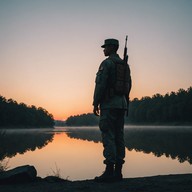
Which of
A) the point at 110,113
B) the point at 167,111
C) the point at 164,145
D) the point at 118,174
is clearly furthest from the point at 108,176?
the point at 167,111

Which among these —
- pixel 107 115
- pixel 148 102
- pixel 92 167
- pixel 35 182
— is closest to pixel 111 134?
pixel 107 115

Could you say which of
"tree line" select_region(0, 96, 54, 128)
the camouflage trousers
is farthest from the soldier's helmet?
"tree line" select_region(0, 96, 54, 128)

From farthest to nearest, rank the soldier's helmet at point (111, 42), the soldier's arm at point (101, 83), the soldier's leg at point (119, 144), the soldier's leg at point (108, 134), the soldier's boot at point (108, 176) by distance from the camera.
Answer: the soldier's helmet at point (111, 42) < the soldier's leg at point (119, 144) < the soldier's arm at point (101, 83) < the soldier's leg at point (108, 134) < the soldier's boot at point (108, 176)

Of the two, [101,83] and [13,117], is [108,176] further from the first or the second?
[13,117]

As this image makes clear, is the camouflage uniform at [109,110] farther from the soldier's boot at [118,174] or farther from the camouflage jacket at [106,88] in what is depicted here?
the soldier's boot at [118,174]

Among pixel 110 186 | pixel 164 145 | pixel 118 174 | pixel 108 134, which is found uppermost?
pixel 108 134

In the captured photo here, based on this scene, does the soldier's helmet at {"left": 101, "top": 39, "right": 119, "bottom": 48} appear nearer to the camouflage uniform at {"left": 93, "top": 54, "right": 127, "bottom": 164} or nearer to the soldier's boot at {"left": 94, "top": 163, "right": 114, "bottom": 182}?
the camouflage uniform at {"left": 93, "top": 54, "right": 127, "bottom": 164}

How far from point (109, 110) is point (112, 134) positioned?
50 centimetres

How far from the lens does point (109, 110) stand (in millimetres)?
6590

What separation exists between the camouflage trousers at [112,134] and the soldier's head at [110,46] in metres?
1.33

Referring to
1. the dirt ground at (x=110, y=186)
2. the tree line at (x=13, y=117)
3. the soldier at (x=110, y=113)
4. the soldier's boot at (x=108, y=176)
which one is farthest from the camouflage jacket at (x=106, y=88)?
the tree line at (x=13, y=117)

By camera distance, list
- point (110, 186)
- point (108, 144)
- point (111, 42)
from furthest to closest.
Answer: point (111, 42) < point (108, 144) < point (110, 186)

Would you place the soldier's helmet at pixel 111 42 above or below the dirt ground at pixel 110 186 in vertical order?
above

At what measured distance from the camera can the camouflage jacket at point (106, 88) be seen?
6531 mm
